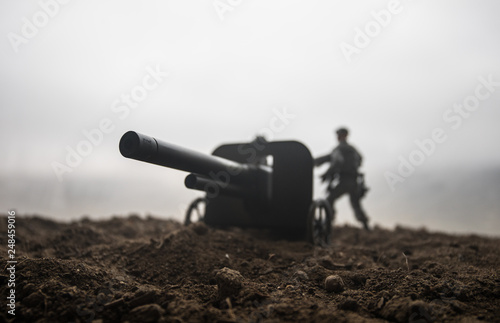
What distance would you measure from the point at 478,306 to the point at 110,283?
10.3 feet

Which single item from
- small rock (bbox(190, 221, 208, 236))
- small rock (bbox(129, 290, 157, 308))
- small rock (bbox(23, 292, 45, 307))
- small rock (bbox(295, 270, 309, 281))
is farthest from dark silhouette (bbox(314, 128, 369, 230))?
small rock (bbox(23, 292, 45, 307))

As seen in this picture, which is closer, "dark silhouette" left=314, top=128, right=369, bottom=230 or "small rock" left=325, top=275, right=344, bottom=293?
"small rock" left=325, top=275, right=344, bottom=293

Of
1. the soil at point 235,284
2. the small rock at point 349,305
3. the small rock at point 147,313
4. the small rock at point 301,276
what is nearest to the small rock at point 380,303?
the soil at point 235,284

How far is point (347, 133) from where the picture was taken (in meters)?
7.96

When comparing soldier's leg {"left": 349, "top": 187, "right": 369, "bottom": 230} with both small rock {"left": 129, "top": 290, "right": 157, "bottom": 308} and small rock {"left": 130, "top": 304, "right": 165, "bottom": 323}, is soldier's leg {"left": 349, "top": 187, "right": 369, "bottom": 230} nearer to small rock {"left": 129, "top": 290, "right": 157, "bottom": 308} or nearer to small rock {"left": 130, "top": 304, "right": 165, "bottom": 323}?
small rock {"left": 129, "top": 290, "right": 157, "bottom": 308}

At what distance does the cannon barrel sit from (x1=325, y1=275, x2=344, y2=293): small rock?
196 centimetres

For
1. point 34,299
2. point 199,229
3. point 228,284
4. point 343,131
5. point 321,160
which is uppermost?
point 343,131

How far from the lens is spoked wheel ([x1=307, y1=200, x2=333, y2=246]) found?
5395mm

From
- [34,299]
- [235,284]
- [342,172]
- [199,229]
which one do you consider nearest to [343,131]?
[342,172]

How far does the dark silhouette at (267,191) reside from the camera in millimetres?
5387

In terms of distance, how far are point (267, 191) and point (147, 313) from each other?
11.2ft

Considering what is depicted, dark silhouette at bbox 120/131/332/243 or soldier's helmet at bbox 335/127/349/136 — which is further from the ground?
soldier's helmet at bbox 335/127/349/136

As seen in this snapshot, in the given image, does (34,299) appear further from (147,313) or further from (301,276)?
(301,276)

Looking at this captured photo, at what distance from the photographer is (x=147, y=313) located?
8.55ft
